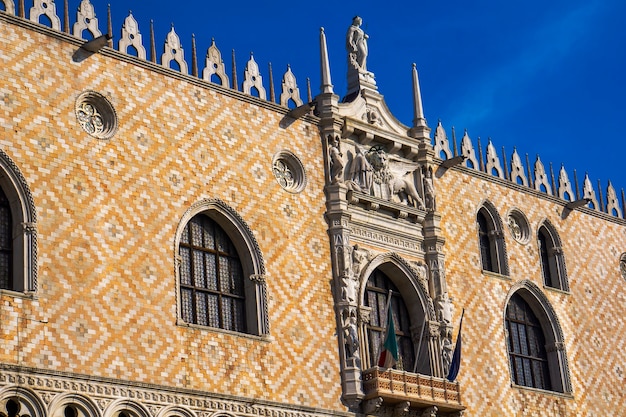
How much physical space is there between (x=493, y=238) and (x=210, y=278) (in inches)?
389

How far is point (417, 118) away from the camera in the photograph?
3194 centimetres

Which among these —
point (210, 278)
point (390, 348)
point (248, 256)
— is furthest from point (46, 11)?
point (390, 348)

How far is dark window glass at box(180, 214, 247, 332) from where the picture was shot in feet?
84.3

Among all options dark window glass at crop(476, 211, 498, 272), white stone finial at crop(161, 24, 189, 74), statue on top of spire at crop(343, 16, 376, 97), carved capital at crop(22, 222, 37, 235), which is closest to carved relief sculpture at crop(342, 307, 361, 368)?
statue on top of spire at crop(343, 16, 376, 97)

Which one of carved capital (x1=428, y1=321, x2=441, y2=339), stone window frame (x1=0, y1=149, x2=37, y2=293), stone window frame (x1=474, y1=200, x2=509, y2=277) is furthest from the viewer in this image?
stone window frame (x1=474, y1=200, x2=509, y2=277)

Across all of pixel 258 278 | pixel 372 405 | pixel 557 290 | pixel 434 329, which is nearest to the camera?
pixel 258 278

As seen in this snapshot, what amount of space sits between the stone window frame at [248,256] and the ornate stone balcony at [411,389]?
9.28ft

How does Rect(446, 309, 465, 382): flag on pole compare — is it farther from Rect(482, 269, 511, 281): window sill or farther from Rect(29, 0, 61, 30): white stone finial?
Rect(29, 0, 61, 30): white stone finial

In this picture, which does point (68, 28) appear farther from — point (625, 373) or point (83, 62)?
point (625, 373)

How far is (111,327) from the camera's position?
23688 mm

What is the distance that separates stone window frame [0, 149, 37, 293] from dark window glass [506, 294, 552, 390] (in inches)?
558

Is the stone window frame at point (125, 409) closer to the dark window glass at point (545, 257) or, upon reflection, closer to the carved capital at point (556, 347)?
the carved capital at point (556, 347)

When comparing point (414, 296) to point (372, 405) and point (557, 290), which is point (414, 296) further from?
point (557, 290)

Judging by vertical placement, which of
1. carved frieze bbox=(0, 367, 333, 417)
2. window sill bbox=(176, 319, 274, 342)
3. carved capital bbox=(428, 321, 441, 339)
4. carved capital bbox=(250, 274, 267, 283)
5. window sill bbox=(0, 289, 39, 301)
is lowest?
carved frieze bbox=(0, 367, 333, 417)
